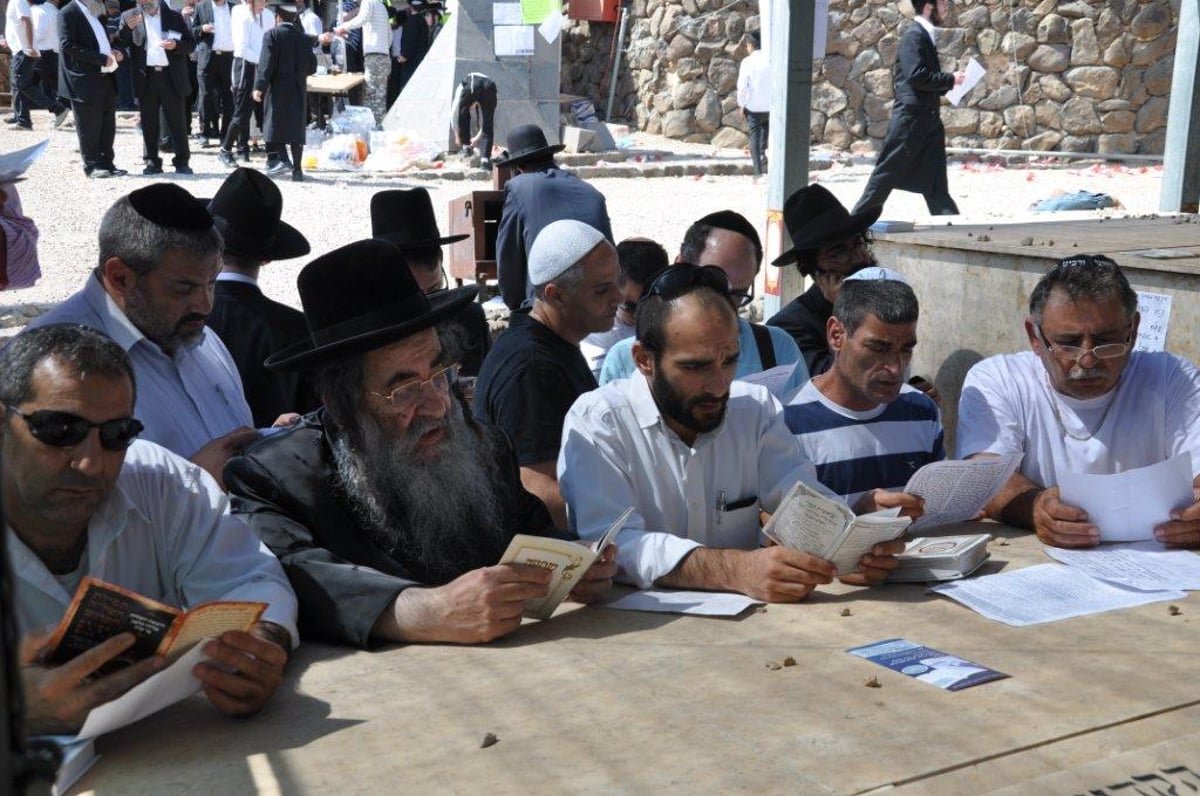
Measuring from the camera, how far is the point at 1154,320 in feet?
17.5

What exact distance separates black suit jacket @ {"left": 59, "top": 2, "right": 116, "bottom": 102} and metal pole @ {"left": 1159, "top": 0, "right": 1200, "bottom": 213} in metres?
12.0

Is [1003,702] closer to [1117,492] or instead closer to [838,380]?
[1117,492]

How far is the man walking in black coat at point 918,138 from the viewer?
11.4 meters

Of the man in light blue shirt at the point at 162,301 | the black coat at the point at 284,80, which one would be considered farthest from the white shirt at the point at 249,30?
the man in light blue shirt at the point at 162,301

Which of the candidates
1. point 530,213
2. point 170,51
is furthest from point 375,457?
point 170,51

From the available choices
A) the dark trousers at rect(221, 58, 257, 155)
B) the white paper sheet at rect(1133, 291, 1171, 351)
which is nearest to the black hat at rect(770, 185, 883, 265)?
the white paper sheet at rect(1133, 291, 1171, 351)

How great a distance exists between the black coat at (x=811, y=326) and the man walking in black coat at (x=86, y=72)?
12.4 m

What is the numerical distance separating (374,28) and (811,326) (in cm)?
1742

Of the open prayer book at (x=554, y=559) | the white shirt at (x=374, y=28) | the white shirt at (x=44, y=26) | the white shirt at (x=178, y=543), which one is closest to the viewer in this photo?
the white shirt at (x=178, y=543)

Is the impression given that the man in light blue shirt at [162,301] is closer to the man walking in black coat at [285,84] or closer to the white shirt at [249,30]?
the man walking in black coat at [285,84]

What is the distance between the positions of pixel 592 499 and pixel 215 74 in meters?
18.6

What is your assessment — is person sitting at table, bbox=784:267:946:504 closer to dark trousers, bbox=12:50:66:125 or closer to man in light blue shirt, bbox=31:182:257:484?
man in light blue shirt, bbox=31:182:257:484

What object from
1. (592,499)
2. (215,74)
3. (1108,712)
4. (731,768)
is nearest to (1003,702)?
(1108,712)

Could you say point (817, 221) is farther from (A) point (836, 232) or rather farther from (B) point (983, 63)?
(B) point (983, 63)
